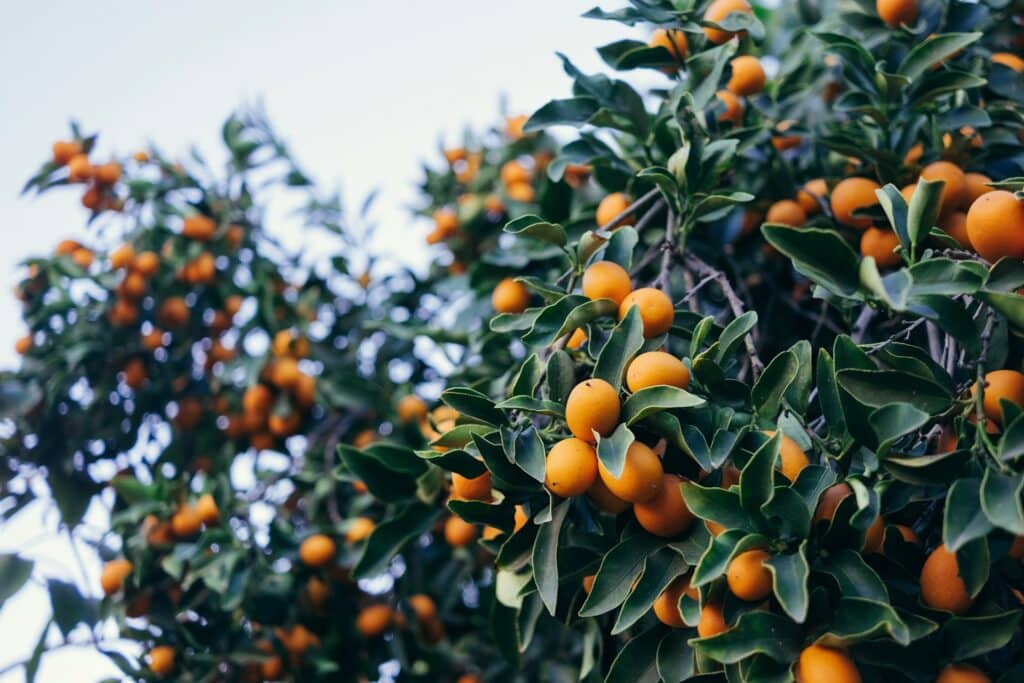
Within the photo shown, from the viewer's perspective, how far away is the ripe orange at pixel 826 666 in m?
0.92

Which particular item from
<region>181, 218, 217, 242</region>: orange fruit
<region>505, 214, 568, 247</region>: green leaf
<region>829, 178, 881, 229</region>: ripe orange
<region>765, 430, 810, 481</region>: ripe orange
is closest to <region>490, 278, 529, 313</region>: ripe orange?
<region>505, 214, 568, 247</region>: green leaf

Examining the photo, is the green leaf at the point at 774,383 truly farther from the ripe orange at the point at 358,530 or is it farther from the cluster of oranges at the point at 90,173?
the cluster of oranges at the point at 90,173

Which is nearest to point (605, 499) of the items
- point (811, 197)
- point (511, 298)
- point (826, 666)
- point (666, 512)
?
point (666, 512)

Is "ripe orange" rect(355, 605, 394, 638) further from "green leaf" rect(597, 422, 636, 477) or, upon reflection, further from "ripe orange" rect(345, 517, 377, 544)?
"green leaf" rect(597, 422, 636, 477)

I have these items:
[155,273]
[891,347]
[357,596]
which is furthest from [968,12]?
[155,273]

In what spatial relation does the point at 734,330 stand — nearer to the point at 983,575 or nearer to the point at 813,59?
the point at 983,575

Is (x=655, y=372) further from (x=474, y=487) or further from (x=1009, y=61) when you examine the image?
(x=1009, y=61)

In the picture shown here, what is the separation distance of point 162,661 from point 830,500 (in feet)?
4.75

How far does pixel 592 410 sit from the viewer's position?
1091mm

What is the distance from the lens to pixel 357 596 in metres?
2.19

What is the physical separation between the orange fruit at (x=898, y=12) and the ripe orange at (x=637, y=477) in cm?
103

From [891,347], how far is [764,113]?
0.80 m

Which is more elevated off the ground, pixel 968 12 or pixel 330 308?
pixel 968 12

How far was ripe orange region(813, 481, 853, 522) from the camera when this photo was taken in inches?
40.8
